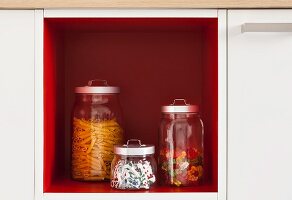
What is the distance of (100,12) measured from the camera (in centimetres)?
137

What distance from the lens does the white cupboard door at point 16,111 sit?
1373 mm

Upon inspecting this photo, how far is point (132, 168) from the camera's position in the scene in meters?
1.43
